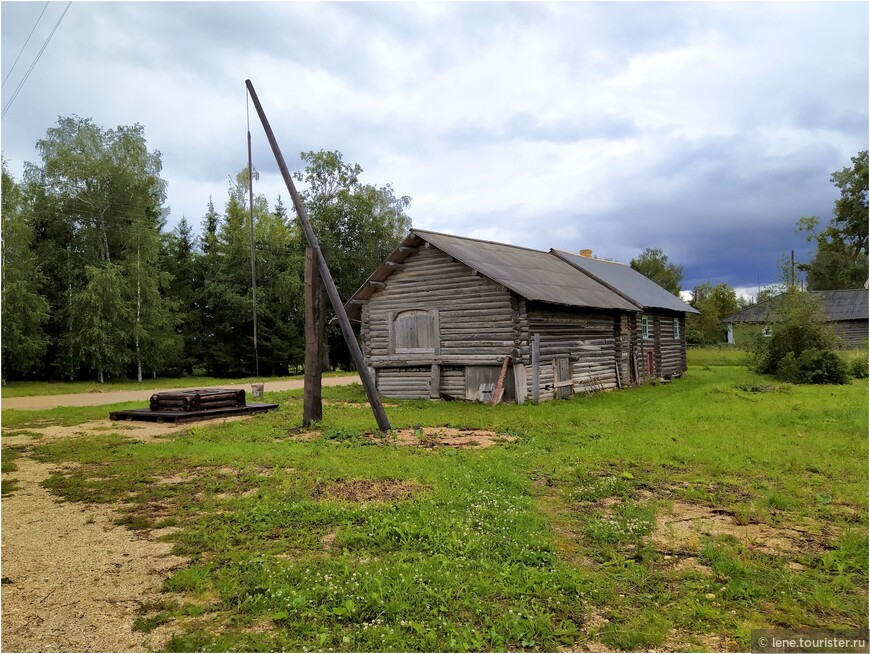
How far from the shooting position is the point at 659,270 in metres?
80.1

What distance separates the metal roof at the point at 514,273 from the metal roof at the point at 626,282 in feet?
4.02

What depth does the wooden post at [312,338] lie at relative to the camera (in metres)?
14.2

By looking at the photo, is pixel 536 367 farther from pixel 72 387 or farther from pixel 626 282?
pixel 72 387

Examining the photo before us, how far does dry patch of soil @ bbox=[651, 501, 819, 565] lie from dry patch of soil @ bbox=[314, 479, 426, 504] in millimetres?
3198

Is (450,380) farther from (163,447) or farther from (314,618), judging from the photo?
(314,618)

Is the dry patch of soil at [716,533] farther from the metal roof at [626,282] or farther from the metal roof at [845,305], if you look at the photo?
the metal roof at [845,305]

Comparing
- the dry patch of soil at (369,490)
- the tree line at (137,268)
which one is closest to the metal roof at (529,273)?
the dry patch of soil at (369,490)

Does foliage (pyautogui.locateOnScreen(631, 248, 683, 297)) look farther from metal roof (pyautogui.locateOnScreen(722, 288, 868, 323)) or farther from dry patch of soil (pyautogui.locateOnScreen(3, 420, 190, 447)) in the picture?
dry patch of soil (pyautogui.locateOnScreen(3, 420, 190, 447))

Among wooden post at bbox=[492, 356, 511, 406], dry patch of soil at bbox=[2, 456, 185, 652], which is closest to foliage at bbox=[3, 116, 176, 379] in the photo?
wooden post at bbox=[492, 356, 511, 406]

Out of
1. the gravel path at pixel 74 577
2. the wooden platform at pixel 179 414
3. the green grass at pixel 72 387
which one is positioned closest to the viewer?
the gravel path at pixel 74 577

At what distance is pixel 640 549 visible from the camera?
5680 mm

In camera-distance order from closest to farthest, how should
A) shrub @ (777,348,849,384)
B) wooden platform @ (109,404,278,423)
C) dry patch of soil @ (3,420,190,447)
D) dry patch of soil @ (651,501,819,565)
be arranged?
dry patch of soil @ (651,501,819,565) < dry patch of soil @ (3,420,190,447) < wooden platform @ (109,404,278,423) < shrub @ (777,348,849,384)

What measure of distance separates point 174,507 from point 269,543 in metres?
2.25

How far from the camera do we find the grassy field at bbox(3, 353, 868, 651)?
4281 mm
